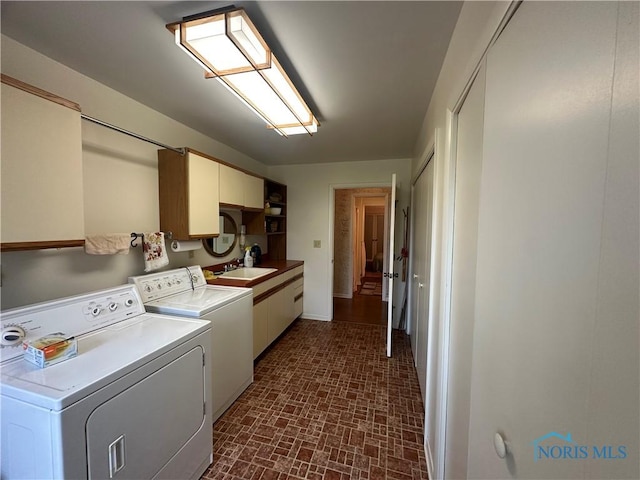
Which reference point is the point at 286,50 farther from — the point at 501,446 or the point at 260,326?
the point at 260,326

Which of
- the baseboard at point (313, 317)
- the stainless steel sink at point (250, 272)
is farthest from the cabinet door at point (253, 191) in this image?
the baseboard at point (313, 317)

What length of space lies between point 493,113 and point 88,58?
210cm

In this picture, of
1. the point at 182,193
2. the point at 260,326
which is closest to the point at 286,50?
the point at 182,193

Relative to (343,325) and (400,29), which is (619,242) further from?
(343,325)

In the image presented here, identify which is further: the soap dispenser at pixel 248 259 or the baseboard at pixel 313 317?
the baseboard at pixel 313 317

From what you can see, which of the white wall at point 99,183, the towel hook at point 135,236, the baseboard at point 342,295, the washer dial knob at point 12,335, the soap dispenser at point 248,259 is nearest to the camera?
the washer dial knob at point 12,335

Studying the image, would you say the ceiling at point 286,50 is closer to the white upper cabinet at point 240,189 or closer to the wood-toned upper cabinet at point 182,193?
the wood-toned upper cabinet at point 182,193

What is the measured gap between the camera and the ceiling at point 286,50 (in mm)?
1105

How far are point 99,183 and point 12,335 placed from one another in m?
1.04

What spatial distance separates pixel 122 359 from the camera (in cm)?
108

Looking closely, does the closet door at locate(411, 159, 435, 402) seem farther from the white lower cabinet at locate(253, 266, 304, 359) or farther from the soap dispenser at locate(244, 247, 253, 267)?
the soap dispenser at locate(244, 247, 253, 267)

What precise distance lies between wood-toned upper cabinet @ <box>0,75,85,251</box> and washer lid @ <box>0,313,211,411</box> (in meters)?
0.53

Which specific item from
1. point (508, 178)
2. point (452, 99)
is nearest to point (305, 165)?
point (452, 99)

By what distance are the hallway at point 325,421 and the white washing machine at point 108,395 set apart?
0.32 m
